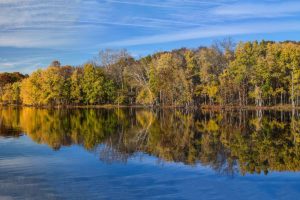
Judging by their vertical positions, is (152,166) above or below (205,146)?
below

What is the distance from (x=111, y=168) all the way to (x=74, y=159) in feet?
12.6

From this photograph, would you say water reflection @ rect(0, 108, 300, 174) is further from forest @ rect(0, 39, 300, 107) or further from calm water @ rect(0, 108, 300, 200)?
forest @ rect(0, 39, 300, 107)

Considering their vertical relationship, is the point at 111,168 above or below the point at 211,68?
below

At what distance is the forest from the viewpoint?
287 ft

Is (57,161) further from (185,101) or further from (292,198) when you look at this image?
(185,101)

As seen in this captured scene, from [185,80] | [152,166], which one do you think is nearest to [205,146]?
[152,166]

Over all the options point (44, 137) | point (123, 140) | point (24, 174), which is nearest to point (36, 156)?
point (24, 174)

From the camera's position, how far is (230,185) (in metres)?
16.8

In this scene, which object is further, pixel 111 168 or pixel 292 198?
pixel 111 168

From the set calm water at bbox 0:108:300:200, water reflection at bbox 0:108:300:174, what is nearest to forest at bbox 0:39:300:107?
water reflection at bbox 0:108:300:174

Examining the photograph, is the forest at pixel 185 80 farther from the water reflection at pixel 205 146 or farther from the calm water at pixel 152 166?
the calm water at pixel 152 166

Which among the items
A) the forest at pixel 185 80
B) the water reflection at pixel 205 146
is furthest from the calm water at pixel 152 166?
the forest at pixel 185 80

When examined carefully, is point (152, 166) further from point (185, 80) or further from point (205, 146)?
point (185, 80)

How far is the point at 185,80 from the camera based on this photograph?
95.7m
